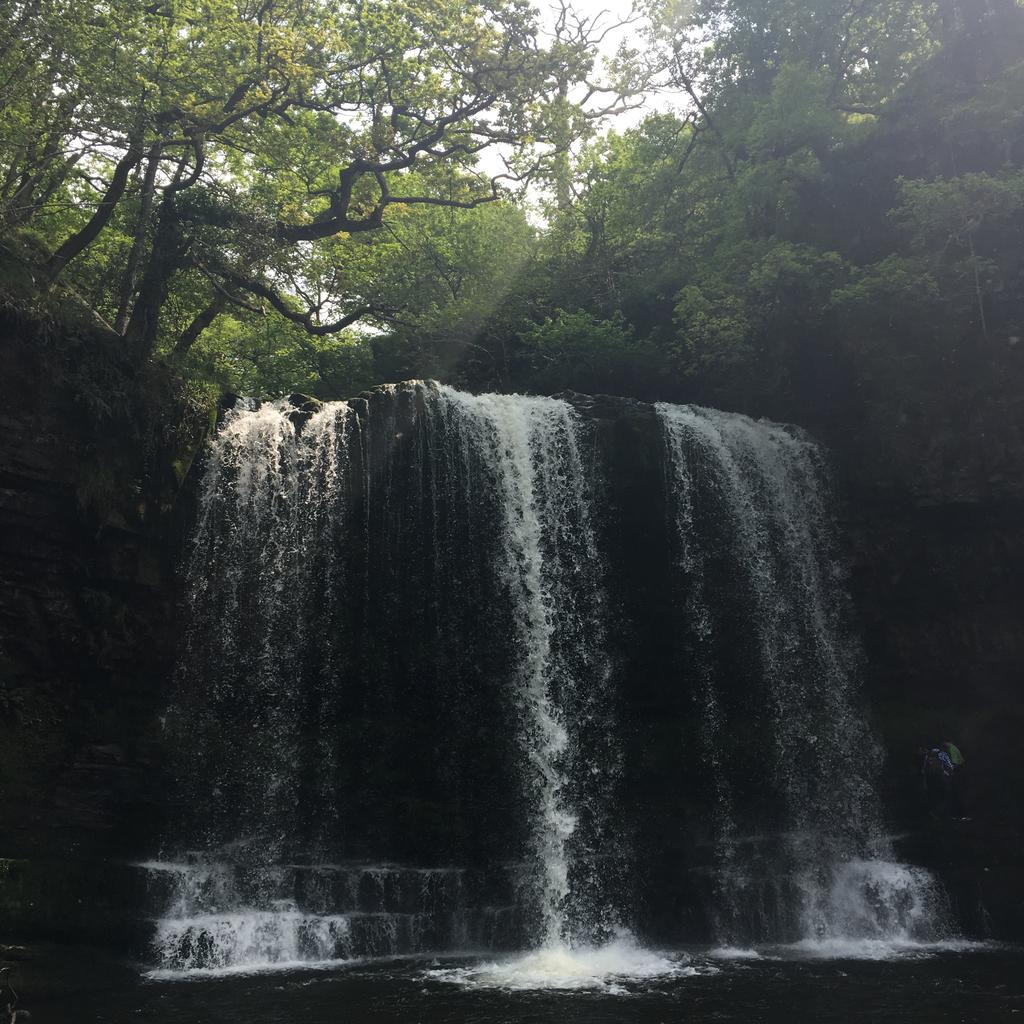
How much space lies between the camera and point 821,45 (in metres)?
23.5

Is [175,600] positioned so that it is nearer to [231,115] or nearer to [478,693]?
[478,693]

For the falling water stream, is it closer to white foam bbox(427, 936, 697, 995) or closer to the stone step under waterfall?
the stone step under waterfall

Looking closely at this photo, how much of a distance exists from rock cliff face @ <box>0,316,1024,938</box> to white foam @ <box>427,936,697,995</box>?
1361 millimetres

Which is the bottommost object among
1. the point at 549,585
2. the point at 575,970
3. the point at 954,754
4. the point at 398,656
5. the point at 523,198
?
the point at 575,970

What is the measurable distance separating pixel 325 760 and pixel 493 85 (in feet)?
42.5

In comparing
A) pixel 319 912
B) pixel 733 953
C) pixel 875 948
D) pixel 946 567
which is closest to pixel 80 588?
pixel 319 912

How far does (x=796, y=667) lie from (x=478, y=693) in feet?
19.4

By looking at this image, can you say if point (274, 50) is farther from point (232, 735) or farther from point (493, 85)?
point (232, 735)

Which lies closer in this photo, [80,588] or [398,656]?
[80,588]

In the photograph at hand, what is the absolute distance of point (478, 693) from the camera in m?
15.3

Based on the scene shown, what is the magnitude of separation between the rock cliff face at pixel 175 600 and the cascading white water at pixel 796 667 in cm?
51

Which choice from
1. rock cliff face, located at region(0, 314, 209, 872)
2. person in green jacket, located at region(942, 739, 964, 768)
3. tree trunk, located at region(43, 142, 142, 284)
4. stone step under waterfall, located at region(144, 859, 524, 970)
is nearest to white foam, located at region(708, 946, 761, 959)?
stone step under waterfall, located at region(144, 859, 524, 970)

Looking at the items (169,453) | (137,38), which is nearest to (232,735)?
(169,453)

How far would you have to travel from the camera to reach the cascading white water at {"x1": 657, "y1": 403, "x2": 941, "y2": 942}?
555 inches
